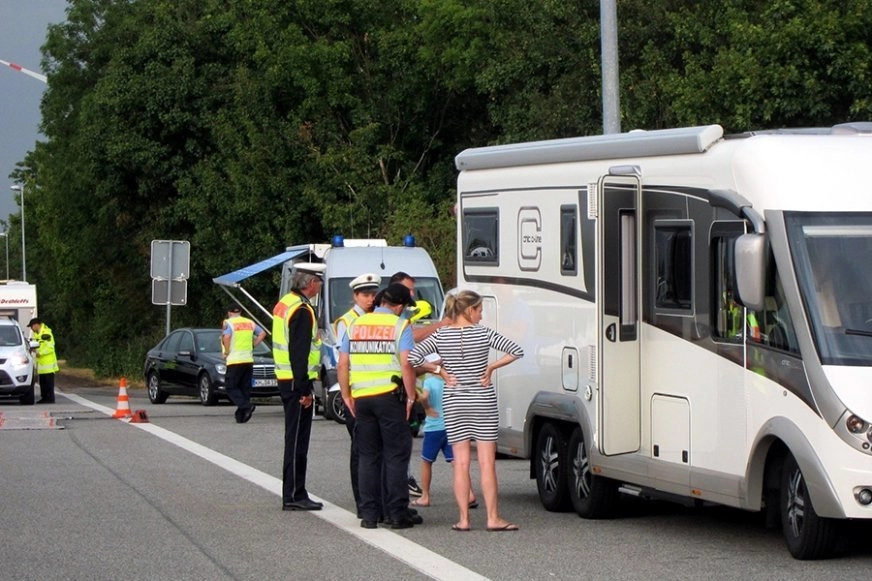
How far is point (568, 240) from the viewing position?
481 inches

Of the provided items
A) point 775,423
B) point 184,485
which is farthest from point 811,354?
point 184,485

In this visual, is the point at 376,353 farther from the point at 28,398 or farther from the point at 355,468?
the point at 28,398

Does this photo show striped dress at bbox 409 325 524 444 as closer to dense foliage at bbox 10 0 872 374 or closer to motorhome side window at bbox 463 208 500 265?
motorhome side window at bbox 463 208 500 265

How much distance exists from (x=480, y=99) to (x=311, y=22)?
476 cm

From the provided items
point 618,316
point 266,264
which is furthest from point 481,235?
point 266,264

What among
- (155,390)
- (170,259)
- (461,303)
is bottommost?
(155,390)

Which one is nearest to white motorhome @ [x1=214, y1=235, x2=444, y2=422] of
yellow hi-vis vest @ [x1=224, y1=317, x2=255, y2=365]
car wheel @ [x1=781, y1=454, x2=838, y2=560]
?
yellow hi-vis vest @ [x1=224, y1=317, x2=255, y2=365]

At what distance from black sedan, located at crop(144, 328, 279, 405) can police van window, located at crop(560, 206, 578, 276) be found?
16386 mm

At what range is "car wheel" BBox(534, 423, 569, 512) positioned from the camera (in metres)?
12.7

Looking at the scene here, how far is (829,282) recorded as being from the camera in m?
10.1

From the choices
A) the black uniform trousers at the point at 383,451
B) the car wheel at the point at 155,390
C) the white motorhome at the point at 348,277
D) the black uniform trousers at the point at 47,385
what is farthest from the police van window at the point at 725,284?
the black uniform trousers at the point at 47,385

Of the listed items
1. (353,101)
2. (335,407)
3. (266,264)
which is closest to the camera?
(335,407)

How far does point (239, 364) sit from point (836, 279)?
14781 mm

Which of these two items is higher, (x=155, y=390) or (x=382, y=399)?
(x=382, y=399)
